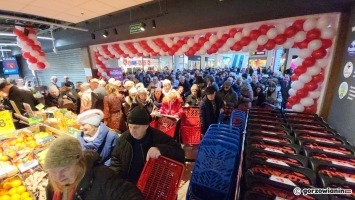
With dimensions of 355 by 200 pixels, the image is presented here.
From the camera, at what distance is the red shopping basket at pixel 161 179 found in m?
1.54

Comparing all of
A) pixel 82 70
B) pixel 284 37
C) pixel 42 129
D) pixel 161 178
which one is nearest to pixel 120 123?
pixel 42 129

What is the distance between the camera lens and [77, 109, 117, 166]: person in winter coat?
2.17 meters

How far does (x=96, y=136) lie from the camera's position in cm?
219

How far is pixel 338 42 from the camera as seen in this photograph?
138 inches

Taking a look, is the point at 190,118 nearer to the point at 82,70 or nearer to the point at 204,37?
the point at 204,37

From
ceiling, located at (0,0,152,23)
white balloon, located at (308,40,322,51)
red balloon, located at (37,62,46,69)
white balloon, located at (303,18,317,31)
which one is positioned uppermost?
ceiling, located at (0,0,152,23)

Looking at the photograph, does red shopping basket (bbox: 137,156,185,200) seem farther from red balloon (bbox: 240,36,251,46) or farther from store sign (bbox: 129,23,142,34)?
store sign (bbox: 129,23,142,34)

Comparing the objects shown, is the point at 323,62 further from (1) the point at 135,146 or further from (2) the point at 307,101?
(1) the point at 135,146

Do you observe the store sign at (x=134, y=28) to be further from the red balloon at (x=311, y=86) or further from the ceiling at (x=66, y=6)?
the red balloon at (x=311, y=86)

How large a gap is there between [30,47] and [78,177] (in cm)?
785

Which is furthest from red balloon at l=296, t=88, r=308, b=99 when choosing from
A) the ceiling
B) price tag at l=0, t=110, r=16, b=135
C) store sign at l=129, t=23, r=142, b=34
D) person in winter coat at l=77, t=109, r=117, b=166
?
price tag at l=0, t=110, r=16, b=135

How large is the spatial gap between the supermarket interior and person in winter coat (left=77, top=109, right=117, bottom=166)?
0.04 feet

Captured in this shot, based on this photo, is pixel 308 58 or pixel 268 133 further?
pixel 308 58

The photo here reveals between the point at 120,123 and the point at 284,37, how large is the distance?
4.30m
